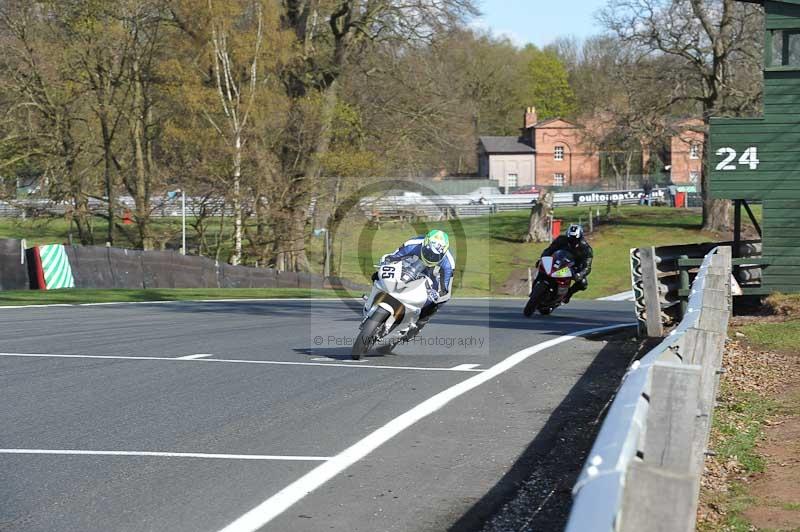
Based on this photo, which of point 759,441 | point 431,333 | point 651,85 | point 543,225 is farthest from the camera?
point 543,225

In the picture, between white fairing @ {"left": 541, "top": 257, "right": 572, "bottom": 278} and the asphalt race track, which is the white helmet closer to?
white fairing @ {"left": 541, "top": 257, "right": 572, "bottom": 278}

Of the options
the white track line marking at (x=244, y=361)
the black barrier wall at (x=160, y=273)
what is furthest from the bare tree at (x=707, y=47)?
the white track line marking at (x=244, y=361)

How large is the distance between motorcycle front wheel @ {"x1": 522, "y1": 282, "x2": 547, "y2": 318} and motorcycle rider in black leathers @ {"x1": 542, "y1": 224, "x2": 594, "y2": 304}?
1.66ft

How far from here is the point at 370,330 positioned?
11.9 metres

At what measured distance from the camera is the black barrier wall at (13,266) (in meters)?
25.3

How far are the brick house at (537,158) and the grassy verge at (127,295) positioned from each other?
271ft

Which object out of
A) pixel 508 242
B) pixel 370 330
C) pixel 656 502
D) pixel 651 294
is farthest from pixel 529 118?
pixel 656 502

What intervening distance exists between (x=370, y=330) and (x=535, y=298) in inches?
267

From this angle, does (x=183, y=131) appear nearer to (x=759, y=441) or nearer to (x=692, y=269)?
(x=692, y=269)

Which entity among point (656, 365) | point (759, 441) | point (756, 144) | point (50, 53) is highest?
point (50, 53)

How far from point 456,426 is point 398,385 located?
6.83 ft

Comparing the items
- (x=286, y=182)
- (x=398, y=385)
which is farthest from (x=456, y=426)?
(x=286, y=182)

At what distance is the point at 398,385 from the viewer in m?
10.1

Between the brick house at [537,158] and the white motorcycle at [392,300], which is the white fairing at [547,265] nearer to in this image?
the white motorcycle at [392,300]
